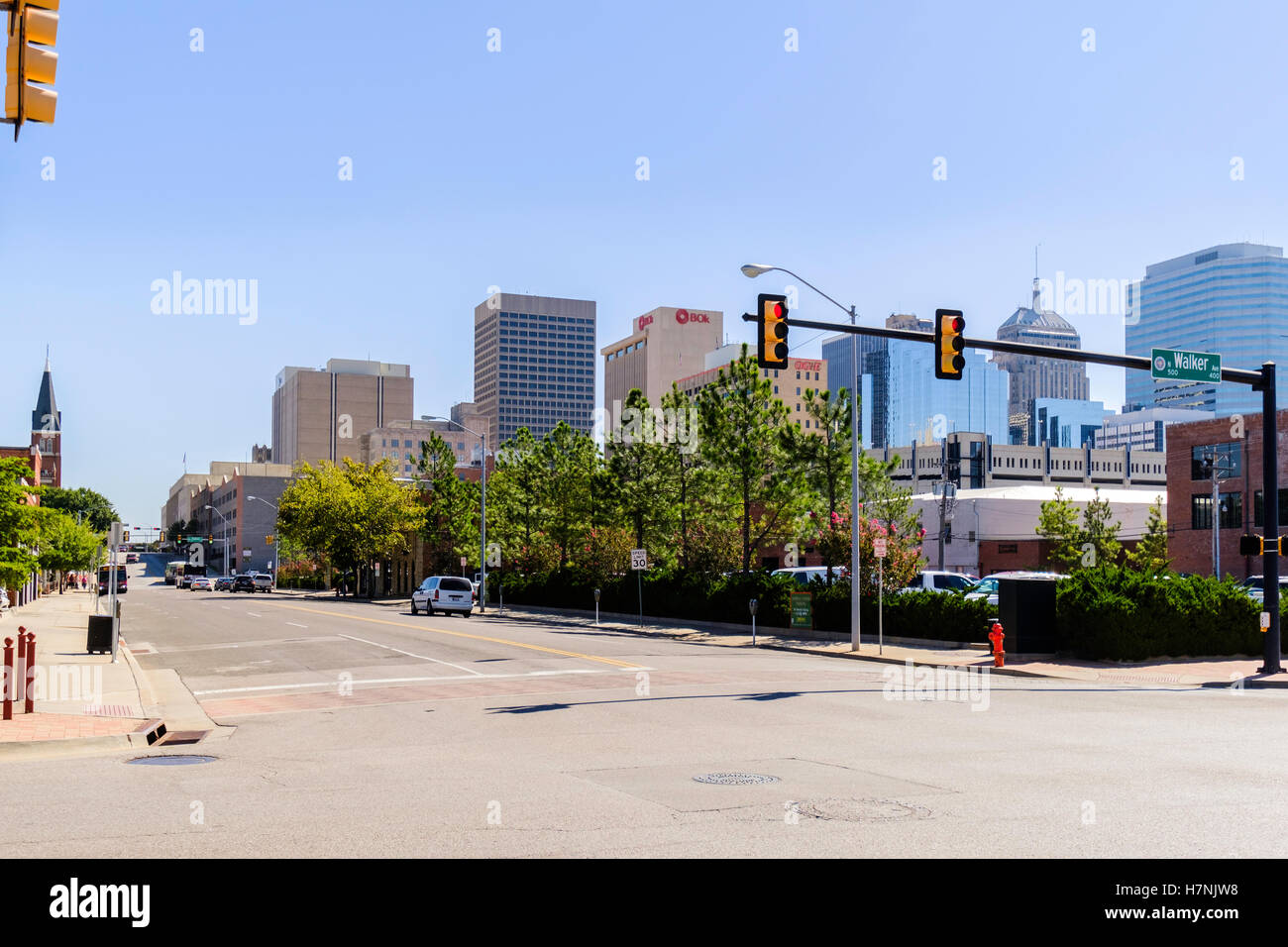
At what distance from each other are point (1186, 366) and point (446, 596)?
1382 inches

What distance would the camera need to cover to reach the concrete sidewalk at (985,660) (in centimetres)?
2127

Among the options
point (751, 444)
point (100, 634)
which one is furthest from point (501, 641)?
point (751, 444)

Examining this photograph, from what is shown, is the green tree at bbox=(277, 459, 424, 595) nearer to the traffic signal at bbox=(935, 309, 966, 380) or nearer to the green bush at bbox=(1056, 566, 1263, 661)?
the green bush at bbox=(1056, 566, 1263, 661)

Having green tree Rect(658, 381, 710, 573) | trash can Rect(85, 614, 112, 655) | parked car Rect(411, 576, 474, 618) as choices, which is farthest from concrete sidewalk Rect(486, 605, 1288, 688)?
trash can Rect(85, 614, 112, 655)

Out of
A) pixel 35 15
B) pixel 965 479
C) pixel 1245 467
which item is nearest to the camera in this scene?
pixel 35 15

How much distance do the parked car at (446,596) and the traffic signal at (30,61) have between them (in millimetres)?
43166

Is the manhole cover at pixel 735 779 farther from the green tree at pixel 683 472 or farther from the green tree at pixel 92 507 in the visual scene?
the green tree at pixel 92 507

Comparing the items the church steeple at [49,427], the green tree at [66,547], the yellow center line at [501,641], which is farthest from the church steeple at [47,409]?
the yellow center line at [501,641]

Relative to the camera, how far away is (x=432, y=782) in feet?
32.8

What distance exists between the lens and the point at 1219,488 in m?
67.0

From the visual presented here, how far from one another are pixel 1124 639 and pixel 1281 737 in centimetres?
1179

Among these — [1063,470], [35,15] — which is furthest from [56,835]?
[1063,470]
